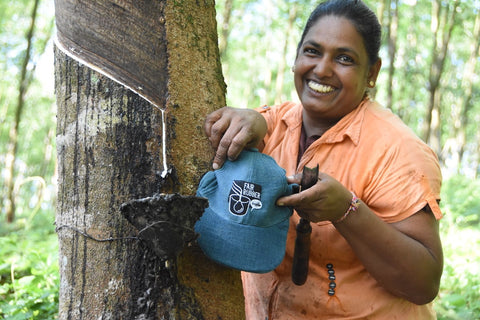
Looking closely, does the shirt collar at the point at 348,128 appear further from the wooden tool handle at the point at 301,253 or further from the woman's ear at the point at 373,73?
the wooden tool handle at the point at 301,253

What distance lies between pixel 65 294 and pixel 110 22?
926mm

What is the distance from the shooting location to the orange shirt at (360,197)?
166 centimetres

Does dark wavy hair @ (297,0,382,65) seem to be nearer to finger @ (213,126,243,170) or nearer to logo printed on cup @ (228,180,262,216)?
finger @ (213,126,243,170)

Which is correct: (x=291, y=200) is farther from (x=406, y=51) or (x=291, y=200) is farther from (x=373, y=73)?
(x=406, y=51)

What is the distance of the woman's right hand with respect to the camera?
1.51 metres

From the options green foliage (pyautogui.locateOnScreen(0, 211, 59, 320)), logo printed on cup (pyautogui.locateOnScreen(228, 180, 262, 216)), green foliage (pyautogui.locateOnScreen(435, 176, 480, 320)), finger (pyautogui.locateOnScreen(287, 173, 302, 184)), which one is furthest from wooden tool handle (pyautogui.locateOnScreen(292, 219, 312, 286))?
green foliage (pyautogui.locateOnScreen(435, 176, 480, 320))

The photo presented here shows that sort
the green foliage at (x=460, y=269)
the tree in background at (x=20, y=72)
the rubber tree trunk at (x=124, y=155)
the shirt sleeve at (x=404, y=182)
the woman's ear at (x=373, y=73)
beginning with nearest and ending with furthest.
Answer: the rubber tree trunk at (x=124, y=155) < the shirt sleeve at (x=404, y=182) < the woman's ear at (x=373, y=73) < the green foliage at (x=460, y=269) < the tree in background at (x=20, y=72)

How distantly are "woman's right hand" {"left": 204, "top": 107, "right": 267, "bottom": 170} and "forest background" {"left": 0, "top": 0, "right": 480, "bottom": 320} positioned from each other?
3.14 ft

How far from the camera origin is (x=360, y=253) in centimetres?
162

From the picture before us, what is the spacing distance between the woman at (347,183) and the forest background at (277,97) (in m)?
1.16

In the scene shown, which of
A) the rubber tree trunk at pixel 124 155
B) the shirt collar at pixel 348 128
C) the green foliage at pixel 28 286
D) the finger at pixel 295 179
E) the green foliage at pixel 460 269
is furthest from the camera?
the green foliage at pixel 460 269

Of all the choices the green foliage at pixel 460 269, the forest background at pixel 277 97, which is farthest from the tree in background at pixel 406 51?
the green foliage at pixel 460 269

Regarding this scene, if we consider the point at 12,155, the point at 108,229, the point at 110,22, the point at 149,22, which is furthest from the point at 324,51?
the point at 12,155

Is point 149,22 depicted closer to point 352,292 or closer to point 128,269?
point 128,269
